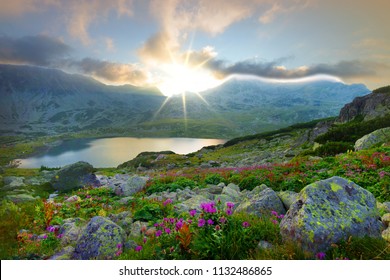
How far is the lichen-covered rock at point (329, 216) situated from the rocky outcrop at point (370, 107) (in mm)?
39602

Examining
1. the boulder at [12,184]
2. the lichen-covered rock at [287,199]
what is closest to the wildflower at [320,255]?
the lichen-covered rock at [287,199]

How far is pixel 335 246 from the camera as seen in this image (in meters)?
3.89

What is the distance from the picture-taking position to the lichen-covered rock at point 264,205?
6.62 meters

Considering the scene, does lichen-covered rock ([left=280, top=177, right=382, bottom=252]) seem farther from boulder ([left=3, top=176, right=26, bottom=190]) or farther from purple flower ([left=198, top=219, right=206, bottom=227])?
boulder ([left=3, top=176, right=26, bottom=190])

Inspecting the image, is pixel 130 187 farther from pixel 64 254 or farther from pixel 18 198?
pixel 64 254

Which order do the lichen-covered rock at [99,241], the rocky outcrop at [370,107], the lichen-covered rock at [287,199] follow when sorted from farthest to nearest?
the rocky outcrop at [370,107] → the lichen-covered rock at [287,199] → the lichen-covered rock at [99,241]

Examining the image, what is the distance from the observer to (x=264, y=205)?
6902 millimetres

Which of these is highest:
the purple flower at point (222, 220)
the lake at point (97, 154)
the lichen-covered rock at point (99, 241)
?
the purple flower at point (222, 220)

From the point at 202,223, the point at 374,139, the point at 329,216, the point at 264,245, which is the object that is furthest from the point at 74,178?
the point at 374,139

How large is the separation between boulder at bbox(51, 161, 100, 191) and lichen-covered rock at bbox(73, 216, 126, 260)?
16.2m

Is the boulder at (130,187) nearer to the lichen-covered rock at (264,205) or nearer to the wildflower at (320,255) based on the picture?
the lichen-covered rock at (264,205)

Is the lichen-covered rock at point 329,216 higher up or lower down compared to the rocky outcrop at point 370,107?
lower down

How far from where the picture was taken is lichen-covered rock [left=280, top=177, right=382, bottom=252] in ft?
13.3

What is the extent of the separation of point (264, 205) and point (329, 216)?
8.70 feet
